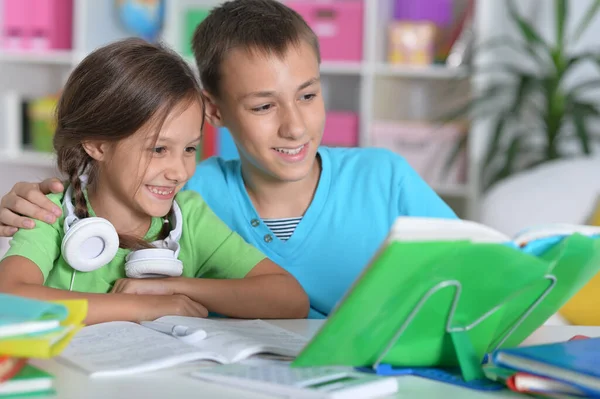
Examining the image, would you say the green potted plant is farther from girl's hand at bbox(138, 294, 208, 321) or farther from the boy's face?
girl's hand at bbox(138, 294, 208, 321)

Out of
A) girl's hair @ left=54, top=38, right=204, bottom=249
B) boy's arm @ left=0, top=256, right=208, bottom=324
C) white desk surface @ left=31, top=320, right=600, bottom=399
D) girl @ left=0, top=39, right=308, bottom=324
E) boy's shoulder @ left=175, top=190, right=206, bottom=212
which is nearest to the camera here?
white desk surface @ left=31, top=320, right=600, bottom=399

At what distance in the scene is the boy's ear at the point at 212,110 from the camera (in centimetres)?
180

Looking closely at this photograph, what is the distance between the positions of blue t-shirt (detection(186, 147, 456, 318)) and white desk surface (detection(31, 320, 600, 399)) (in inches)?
32.3

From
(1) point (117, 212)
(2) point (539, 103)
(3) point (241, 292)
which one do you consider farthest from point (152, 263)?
(2) point (539, 103)

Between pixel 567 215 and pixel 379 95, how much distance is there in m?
1.48

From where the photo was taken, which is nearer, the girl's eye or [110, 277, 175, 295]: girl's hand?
[110, 277, 175, 295]: girl's hand

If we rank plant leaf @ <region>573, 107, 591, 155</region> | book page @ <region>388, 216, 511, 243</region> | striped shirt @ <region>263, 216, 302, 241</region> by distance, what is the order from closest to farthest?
book page @ <region>388, 216, 511, 243</region> → striped shirt @ <region>263, 216, 302, 241</region> → plant leaf @ <region>573, 107, 591, 155</region>

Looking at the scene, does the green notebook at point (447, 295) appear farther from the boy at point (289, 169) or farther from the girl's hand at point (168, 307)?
the boy at point (289, 169)

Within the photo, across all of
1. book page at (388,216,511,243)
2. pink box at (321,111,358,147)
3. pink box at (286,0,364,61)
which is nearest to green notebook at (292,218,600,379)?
book page at (388,216,511,243)

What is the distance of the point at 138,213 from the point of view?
1.55 meters

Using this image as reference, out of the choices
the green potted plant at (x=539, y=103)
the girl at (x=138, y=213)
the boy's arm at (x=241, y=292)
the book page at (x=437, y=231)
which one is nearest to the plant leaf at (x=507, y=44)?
the green potted plant at (x=539, y=103)

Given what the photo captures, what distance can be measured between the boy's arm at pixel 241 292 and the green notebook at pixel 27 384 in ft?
1.52

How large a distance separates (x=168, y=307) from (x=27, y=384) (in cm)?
42

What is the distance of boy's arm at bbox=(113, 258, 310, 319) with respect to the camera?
Answer: 4.43ft
